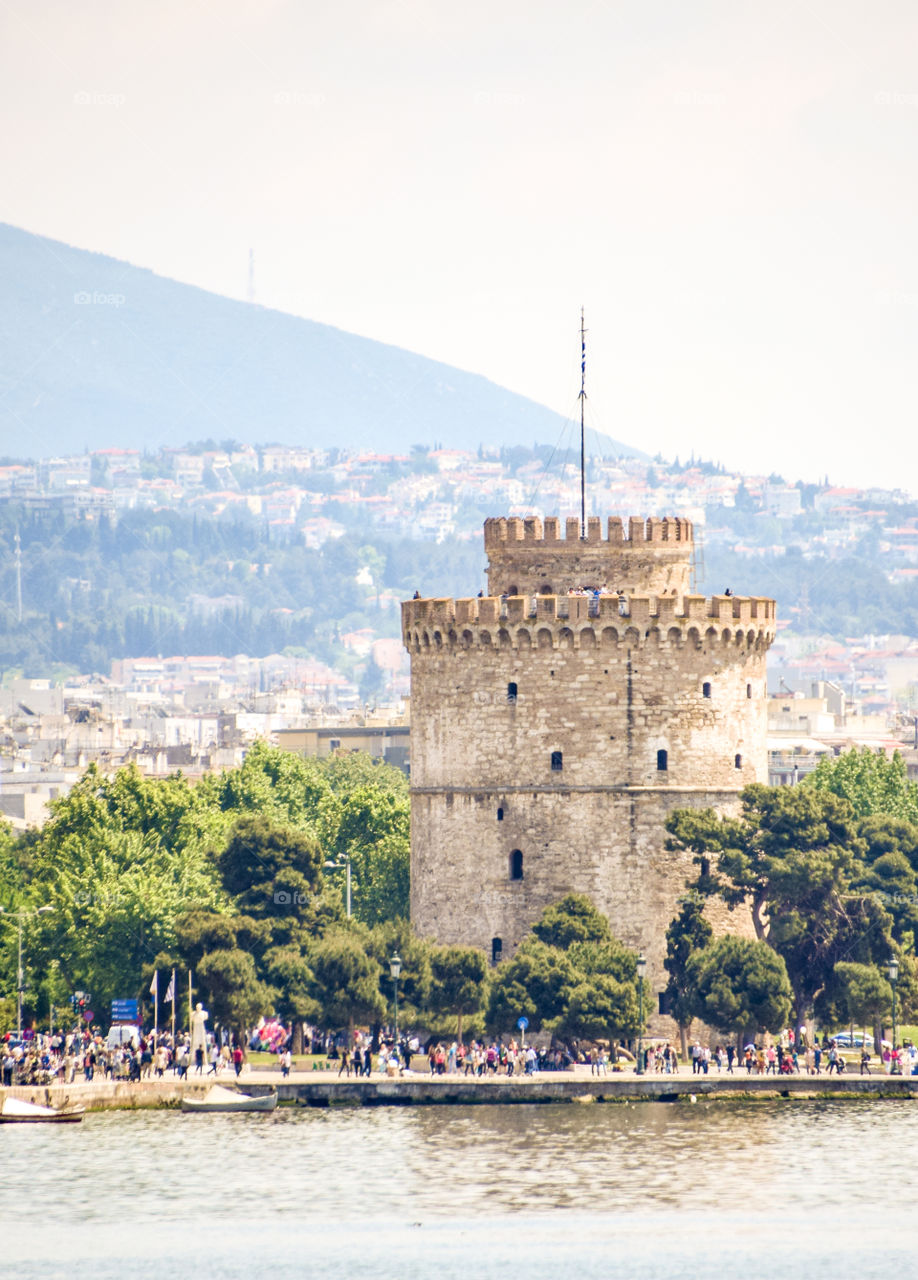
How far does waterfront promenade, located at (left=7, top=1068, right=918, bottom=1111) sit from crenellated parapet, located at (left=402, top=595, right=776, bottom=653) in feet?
43.1

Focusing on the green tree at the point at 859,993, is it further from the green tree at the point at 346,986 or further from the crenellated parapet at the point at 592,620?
the green tree at the point at 346,986

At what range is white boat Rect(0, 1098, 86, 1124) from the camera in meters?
67.2

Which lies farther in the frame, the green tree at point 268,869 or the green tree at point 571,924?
the green tree at point 268,869

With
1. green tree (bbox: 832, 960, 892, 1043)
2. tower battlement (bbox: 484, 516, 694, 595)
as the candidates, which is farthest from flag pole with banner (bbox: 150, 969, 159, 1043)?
green tree (bbox: 832, 960, 892, 1043)

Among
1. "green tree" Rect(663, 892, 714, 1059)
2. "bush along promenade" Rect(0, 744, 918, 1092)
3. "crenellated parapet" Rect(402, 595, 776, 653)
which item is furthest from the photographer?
"crenellated parapet" Rect(402, 595, 776, 653)

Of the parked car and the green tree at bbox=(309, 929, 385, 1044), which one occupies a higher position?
the green tree at bbox=(309, 929, 385, 1044)

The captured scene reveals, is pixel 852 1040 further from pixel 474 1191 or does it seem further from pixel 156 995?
pixel 474 1191

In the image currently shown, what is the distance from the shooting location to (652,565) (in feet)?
268

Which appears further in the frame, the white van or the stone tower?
the stone tower

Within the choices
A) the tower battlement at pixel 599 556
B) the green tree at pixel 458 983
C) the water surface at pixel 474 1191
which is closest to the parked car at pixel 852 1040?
the green tree at pixel 458 983

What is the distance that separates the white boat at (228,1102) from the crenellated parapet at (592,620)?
15.8 m

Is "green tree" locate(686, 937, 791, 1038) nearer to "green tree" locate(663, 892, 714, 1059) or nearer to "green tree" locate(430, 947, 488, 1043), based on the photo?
"green tree" locate(663, 892, 714, 1059)

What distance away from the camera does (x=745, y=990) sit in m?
74.5

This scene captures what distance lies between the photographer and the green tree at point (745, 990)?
244 feet
